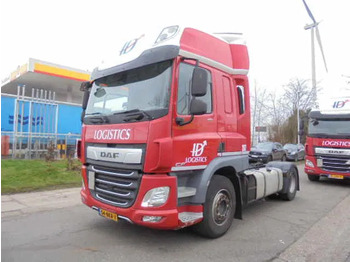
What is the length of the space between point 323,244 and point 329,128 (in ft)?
21.6

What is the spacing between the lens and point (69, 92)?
90.0 ft

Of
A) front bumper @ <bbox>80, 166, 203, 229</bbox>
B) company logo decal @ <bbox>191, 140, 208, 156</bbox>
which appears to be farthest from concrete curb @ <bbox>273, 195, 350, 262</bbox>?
company logo decal @ <bbox>191, 140, 208, 156</bbox>

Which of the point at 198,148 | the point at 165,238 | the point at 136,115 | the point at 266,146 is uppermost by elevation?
the point at 136,115

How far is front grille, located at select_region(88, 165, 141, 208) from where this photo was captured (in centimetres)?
403

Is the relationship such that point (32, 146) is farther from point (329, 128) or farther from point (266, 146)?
point (266, 146)

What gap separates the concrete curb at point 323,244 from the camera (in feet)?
13.2

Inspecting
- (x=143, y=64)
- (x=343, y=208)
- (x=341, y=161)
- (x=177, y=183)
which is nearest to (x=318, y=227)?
(x=343, y=208)

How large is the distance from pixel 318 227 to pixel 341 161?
511 centimetres

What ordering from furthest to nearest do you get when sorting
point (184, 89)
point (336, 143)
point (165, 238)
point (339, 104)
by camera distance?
point (339, 104) < point (336, 143) < point (165, 238) < point (184, 89)

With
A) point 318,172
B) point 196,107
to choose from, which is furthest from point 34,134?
point 318,172

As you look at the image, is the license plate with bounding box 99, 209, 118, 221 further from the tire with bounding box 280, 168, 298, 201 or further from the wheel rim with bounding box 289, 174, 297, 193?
the wheel rim with bounding box 289, 174, 297, 193

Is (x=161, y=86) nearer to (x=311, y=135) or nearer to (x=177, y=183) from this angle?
(x=177, y=183)

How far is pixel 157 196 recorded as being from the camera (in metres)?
3.87

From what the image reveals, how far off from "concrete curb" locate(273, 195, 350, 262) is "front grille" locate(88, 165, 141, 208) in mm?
2164
